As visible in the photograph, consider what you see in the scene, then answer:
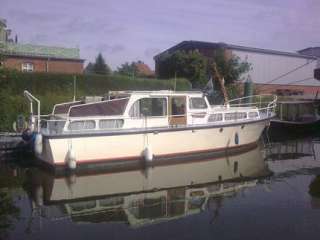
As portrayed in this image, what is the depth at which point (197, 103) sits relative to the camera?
16.5 meters

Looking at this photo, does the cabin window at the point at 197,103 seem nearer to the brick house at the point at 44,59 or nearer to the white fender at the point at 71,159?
the white fender at the point at 71,159

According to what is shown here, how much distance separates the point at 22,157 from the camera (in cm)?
1688

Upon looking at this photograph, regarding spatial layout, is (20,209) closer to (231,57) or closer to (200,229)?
(200,229)

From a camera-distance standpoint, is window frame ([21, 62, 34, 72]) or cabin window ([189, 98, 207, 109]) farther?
window frame ([21, 62, 34, 72])

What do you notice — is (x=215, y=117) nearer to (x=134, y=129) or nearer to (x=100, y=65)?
(x=134, y=129)

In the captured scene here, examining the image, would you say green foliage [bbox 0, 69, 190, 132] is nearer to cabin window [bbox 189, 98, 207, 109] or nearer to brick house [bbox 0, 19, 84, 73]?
cabin window [bbox 189, 98, 207, 109]

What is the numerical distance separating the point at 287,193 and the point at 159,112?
5.59 m

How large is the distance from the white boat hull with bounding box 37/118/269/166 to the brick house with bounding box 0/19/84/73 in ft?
73.7

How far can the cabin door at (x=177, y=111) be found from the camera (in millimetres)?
15641

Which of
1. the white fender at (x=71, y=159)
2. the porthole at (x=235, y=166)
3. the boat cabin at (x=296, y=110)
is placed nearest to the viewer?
the white fender at (x=71, y=159)

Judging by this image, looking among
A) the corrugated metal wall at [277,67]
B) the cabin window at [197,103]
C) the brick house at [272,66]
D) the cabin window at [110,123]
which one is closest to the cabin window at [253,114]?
the cabin window at [197,103]

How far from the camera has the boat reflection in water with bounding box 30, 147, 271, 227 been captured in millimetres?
10102

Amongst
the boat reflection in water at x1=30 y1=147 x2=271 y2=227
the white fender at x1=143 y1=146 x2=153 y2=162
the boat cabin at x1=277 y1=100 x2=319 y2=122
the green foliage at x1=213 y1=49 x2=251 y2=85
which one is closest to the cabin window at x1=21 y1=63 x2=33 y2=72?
the green foliage at x1=213 y1=49 x2=251 y2=85

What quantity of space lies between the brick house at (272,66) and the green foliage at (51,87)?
8177 mm
